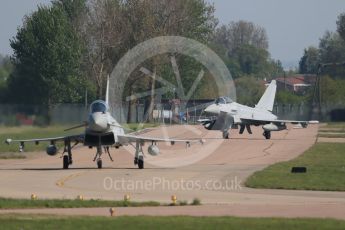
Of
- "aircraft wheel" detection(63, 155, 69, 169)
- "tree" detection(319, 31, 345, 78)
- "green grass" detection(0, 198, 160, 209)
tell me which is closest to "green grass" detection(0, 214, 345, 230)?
"green grass" detection(0, 198, 160, 209)

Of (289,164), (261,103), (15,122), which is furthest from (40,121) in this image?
(261,103)

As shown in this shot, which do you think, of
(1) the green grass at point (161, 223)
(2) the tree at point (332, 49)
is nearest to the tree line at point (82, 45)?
(2) the tree at point (332, 49)

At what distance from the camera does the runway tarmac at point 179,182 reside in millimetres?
23438

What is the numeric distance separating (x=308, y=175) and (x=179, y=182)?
191 inches

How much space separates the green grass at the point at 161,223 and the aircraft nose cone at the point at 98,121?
14.2 meters

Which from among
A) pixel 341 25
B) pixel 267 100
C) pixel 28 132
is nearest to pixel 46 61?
pixel 267 100

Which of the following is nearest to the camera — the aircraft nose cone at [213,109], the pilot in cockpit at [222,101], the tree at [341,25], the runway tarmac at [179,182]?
the runway tarmac at [179,182]

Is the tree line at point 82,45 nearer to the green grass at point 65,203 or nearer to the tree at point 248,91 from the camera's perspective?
the tree at point 248,91

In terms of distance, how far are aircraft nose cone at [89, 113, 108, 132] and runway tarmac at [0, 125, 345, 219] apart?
5.49 ft

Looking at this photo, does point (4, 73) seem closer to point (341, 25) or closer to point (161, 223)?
point (161, 223)

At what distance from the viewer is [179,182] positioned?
31672 mm

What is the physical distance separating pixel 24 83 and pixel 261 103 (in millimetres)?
18600

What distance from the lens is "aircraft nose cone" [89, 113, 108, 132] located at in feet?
115

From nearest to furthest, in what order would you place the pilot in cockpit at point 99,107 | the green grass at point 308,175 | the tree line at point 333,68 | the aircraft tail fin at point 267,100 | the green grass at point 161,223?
the green grass at point 161,223, the green grass at point 308,175, the pilot in cockpit at point 99,107, the aircraft tail fin at point 267,100, the tree line at point 333,68
